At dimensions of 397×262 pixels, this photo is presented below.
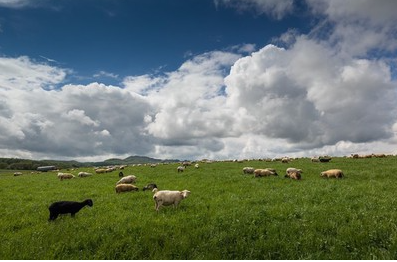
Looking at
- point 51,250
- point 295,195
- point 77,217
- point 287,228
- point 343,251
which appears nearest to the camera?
point 343,251

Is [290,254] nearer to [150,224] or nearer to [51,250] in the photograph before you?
[150,224]

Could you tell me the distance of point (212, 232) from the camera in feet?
41.5

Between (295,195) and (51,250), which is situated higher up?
(295,195)

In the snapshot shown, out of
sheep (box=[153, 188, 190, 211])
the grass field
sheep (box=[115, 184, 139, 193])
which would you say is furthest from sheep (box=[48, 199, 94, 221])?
sheep (box=[115, 184, 139, 193])

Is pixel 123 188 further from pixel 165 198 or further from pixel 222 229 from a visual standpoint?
pixel 222 229

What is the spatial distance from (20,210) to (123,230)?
9902 millimetres

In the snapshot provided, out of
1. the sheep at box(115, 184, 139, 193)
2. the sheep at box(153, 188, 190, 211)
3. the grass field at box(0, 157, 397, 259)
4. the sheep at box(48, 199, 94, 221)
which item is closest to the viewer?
the grass field at box(0, 157, 397, 259)

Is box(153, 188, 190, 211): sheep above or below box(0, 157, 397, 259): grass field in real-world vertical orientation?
above

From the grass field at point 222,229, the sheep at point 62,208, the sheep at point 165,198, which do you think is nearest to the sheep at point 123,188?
the grass field at point 222,229

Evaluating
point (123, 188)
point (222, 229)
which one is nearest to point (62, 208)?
point (123, 188)

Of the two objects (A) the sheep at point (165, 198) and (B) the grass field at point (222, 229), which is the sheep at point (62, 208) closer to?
(B) the grass field at point (222, 229)

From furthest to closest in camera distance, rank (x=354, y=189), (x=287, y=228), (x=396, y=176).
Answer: (x=396, y=176), (x=354, y=189), (x=287, y=228)

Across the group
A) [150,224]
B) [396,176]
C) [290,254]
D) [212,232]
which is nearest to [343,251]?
[290,254]

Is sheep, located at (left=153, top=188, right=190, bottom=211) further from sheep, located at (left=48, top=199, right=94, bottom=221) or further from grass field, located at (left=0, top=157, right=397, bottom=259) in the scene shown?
sheep, located at (left=48, top=199, right=94, bottom=221)
